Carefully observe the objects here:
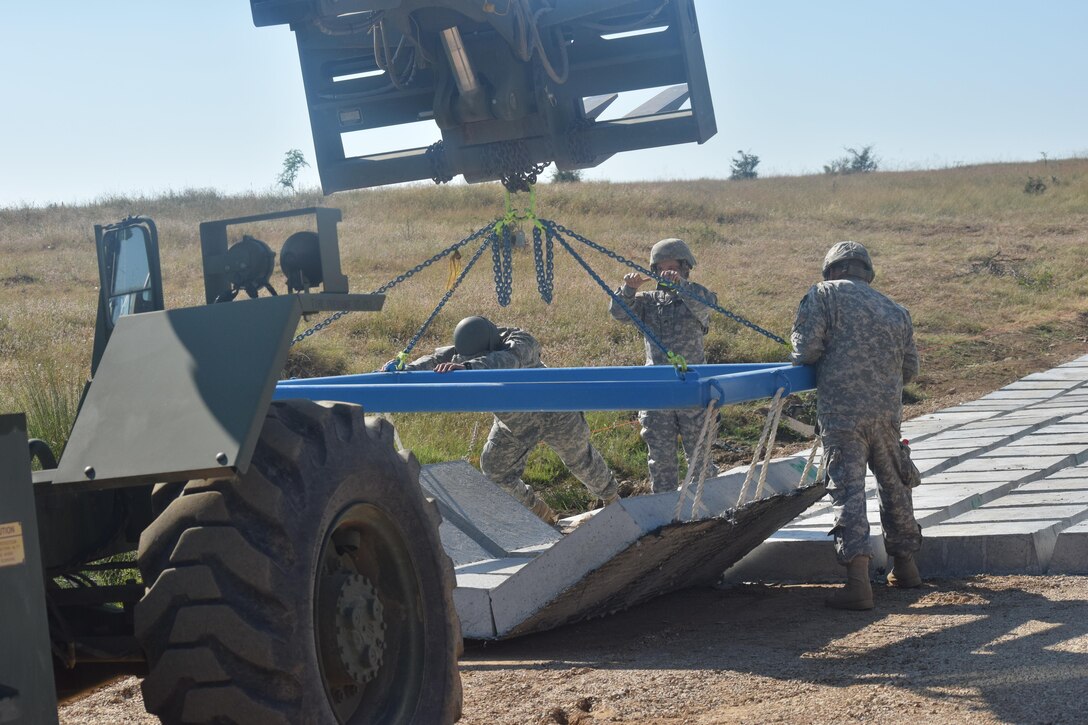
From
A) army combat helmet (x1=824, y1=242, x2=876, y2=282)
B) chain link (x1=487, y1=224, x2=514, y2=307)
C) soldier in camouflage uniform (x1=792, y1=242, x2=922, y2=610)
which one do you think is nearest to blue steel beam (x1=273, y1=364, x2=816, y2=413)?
soldier in camouflage uniform (x1=792, y1=242, x2=922, y2=610)

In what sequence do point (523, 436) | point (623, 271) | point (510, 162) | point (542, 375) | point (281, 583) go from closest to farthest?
point (281, 583)
point (510, 162)
point (542, 375)
point (523, 436)
point (623, 271)

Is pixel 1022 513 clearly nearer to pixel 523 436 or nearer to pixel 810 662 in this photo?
pixel 810 662

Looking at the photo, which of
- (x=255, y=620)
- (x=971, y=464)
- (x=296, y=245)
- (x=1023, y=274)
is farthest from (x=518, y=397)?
(x=1023, y=274)

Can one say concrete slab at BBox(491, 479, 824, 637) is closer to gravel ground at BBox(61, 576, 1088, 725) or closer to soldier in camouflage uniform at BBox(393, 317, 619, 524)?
gravel ground at BBox(61, 576, 1088, 725)

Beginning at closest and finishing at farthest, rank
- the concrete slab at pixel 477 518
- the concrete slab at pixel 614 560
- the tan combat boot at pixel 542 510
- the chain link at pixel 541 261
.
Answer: the concrete slab at pixel 614 560 → the chain link at pixel 541 261 → the concrete slab at pixel 477 518 → the tan combat boot at pixel 542 510

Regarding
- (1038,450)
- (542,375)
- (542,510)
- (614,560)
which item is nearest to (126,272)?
(614,560)

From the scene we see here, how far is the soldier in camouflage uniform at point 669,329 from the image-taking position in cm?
939

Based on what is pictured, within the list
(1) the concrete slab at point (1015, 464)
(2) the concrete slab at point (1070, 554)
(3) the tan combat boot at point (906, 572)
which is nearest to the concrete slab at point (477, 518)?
(3) the tan combat boot at point (906, 572)

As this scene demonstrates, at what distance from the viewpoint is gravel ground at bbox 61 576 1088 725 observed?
4809 mm

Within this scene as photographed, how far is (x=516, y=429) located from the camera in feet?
31.7

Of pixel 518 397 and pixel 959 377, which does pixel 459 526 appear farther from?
pixel 959 377

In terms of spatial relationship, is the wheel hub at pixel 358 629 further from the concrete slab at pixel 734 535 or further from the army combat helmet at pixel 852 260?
the army combat helmet at pixel 852 260

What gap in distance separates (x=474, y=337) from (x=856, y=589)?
3717mm

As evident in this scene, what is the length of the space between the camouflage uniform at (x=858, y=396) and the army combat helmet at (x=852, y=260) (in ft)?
0.54
